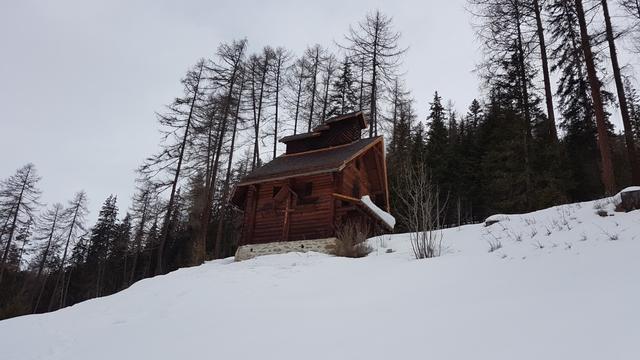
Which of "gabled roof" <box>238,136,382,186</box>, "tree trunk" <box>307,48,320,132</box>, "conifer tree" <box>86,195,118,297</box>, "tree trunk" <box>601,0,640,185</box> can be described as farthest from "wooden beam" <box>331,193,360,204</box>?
"conifer tree" <box>86,195,118,297</box>

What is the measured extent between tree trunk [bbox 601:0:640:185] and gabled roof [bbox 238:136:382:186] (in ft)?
28.5

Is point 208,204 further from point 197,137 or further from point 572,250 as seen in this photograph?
point 572,250

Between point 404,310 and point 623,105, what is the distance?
1379cm

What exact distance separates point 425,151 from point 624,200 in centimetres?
1762

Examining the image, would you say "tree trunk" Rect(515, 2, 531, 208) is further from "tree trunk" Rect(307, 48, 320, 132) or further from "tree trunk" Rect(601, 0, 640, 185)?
"tree trunk" Rect(307, 48, 320, 132)

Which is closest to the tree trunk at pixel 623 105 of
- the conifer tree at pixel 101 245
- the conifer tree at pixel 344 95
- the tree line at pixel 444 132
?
the tree line at pixel 444 132

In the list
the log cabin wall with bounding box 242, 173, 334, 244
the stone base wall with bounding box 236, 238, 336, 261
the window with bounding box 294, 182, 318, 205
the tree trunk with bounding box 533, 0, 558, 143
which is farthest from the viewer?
the tree trunk with bounding box 533, 0, 558, 143

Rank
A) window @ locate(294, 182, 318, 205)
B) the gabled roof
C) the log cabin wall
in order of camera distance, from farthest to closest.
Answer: window @ locate(294, 182, 318, 205) < the log cabin wall < the gabled roof

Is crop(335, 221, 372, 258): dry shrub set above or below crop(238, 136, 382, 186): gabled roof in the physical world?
below

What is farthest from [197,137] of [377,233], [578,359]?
[578,359]

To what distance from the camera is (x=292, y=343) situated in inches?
197

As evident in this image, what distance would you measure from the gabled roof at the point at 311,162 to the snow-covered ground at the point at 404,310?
17.9ft

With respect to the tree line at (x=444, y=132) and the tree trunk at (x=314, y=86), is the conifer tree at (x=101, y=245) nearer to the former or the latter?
the tree line at (x=444, y=132)

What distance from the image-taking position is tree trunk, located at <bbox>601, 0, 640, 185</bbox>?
13820mm
